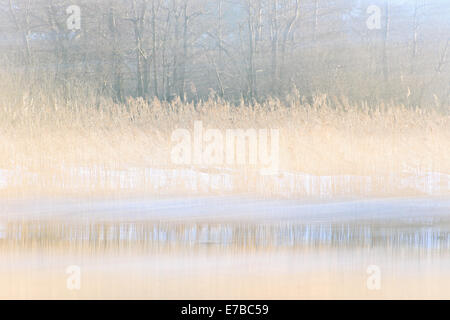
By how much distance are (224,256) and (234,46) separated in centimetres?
1103

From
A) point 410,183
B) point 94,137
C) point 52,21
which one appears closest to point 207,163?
point 94,137

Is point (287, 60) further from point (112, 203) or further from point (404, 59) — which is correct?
point (112, 203)

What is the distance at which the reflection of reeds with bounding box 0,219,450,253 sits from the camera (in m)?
3.46

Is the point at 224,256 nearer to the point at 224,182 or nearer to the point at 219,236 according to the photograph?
the point at 219,236

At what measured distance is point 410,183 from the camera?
A: 550 centimetres

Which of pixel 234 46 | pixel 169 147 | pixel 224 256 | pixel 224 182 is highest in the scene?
pixel 234 46

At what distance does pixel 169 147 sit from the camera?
6695 mm

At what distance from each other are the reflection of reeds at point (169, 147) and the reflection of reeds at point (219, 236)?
47.2 inches

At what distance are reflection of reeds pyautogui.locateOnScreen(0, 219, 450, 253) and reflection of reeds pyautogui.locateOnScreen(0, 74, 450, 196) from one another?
3.93 ft

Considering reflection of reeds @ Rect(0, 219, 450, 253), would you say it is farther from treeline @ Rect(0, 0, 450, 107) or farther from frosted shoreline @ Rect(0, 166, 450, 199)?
treeline @ Rect(0, 0, 450, 107)

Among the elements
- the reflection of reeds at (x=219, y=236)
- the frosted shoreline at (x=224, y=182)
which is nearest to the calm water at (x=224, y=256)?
the reflection of reeds at (x=219, y=236)

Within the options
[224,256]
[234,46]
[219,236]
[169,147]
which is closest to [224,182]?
[169,147]
